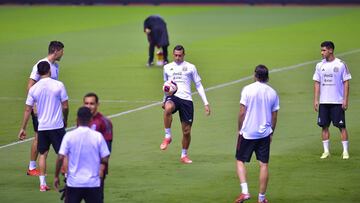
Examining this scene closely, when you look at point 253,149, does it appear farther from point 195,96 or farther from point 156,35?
point 156,35

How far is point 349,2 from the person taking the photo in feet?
207

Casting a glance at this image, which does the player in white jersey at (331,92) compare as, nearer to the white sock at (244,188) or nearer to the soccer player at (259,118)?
the soccer player at (259,118)

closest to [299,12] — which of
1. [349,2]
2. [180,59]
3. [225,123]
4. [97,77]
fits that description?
[349,2]

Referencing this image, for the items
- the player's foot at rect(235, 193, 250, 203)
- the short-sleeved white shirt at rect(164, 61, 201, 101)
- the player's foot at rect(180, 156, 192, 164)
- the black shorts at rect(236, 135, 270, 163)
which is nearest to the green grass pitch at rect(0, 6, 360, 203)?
the player's foot at rect(180, 156, 192, 164)

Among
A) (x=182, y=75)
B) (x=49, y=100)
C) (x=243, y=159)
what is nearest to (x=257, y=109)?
(x=243, y=159)

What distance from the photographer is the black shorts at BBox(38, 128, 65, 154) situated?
1769 centimetres

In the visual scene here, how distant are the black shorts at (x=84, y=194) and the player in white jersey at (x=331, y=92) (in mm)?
7510

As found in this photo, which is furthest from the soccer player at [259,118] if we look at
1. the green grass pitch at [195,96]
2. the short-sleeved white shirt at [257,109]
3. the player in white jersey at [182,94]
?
the player in white jersey at [182,94]

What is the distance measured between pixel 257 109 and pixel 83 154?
371 cm

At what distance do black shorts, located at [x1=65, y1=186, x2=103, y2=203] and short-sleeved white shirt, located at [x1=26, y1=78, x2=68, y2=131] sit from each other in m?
3.70

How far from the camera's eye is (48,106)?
17562mm

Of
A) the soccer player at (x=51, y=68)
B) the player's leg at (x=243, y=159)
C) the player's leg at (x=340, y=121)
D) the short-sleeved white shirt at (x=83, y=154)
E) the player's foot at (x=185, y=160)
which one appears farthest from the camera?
the player's leg at (x=340, y=121)

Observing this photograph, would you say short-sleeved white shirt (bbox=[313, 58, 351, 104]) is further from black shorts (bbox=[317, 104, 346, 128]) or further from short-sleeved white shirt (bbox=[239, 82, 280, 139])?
short-sleeved white shirt (bbox=[239, 82, 280, 139])

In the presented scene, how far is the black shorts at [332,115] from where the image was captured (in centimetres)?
2056
